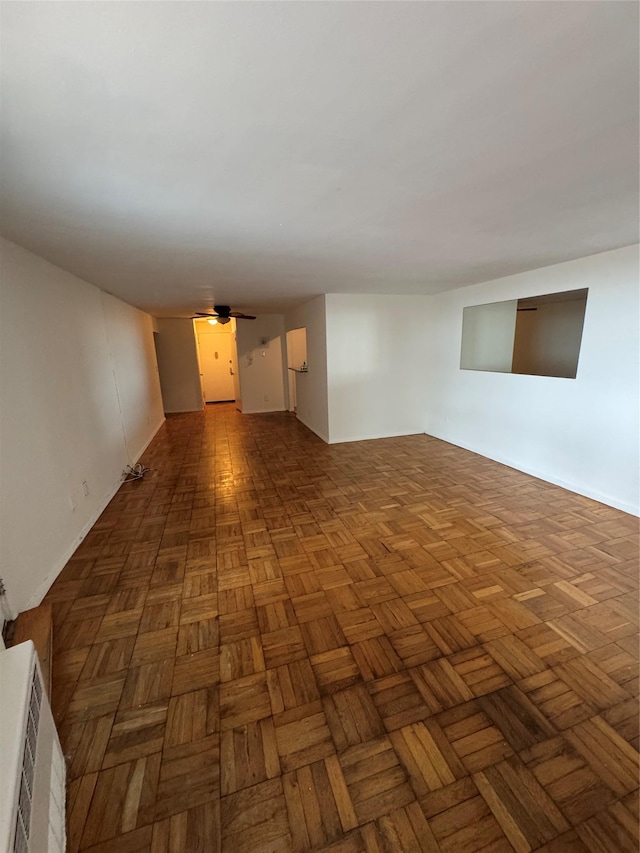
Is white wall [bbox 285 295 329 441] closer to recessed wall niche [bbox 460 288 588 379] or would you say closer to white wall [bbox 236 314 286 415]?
white wall [bbox 236 314 286 415]

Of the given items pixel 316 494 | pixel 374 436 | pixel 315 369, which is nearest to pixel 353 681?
pixel 316 494

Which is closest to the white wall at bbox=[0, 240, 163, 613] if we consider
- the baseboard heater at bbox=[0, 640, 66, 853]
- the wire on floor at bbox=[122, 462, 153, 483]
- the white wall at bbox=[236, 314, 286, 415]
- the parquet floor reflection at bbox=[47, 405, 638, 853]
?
the wire on floor at bbox=[122, 462, 153, 483]

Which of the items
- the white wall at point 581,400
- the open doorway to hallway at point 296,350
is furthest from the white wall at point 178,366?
the white wall at point 581,400

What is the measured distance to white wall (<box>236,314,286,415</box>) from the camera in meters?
6.94

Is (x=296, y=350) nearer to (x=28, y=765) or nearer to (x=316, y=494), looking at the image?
(x=316, y=494)

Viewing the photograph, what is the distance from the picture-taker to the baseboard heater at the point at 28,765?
723 millimetres

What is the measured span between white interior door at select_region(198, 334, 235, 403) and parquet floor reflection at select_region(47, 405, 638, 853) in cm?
656

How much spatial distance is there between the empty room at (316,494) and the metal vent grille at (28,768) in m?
0.01

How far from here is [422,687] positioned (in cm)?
136

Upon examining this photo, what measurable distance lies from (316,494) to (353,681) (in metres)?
1.82

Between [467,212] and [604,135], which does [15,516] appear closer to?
[467,212]

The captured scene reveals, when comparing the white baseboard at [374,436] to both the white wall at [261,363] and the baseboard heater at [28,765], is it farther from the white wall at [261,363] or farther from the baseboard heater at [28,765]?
the baseboard heater at [28,765]

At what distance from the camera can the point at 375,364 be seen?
15.7 ft

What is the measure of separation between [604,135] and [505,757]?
2158 millimetres
